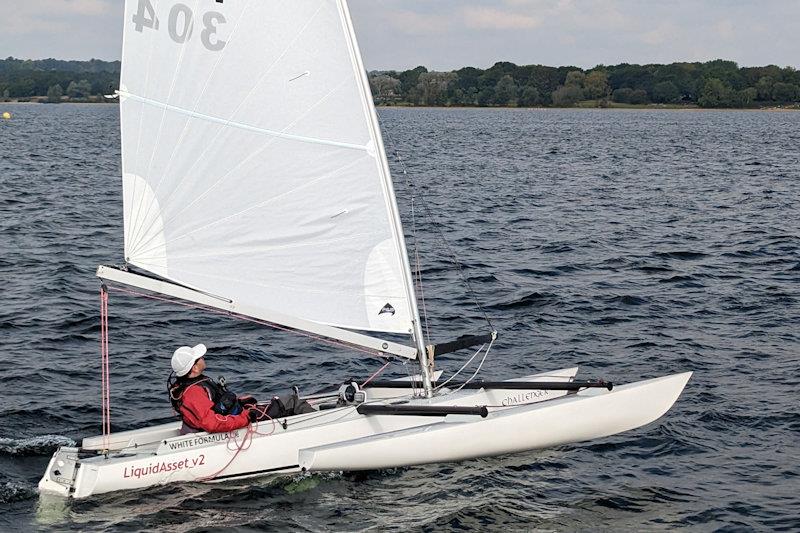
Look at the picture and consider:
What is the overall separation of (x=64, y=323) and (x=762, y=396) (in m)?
11.8

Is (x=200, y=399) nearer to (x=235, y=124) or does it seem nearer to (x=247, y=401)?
(x=247, y=401)

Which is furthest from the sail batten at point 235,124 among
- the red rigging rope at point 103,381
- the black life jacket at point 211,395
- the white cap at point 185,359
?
the black life jacket at point 211,395

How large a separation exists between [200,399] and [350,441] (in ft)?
5.63

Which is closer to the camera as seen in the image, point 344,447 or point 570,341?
point 344,447

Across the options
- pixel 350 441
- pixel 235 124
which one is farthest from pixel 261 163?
pixel 350 441

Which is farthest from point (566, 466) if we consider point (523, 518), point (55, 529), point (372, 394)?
point (55, 529)

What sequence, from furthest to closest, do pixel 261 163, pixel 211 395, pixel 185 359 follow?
1. pixel 211 395
2. pixel 261 163
3. pixel 185 359

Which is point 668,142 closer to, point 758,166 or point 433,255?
point 758,166

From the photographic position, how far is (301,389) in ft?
49.0

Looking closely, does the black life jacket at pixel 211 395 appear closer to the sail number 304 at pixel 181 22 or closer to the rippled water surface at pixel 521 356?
the rippled water surface at pixel 521 356

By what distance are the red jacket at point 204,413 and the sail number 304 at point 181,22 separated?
12.2ft

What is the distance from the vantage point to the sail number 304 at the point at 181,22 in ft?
35.6

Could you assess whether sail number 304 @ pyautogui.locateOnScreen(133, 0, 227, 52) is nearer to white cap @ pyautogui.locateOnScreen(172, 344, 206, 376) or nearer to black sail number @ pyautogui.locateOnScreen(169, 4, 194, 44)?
black sail number @ pyautogui.locateOnScreen(169, 4, 194, 44)

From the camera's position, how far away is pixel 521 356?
16719 millimetres
